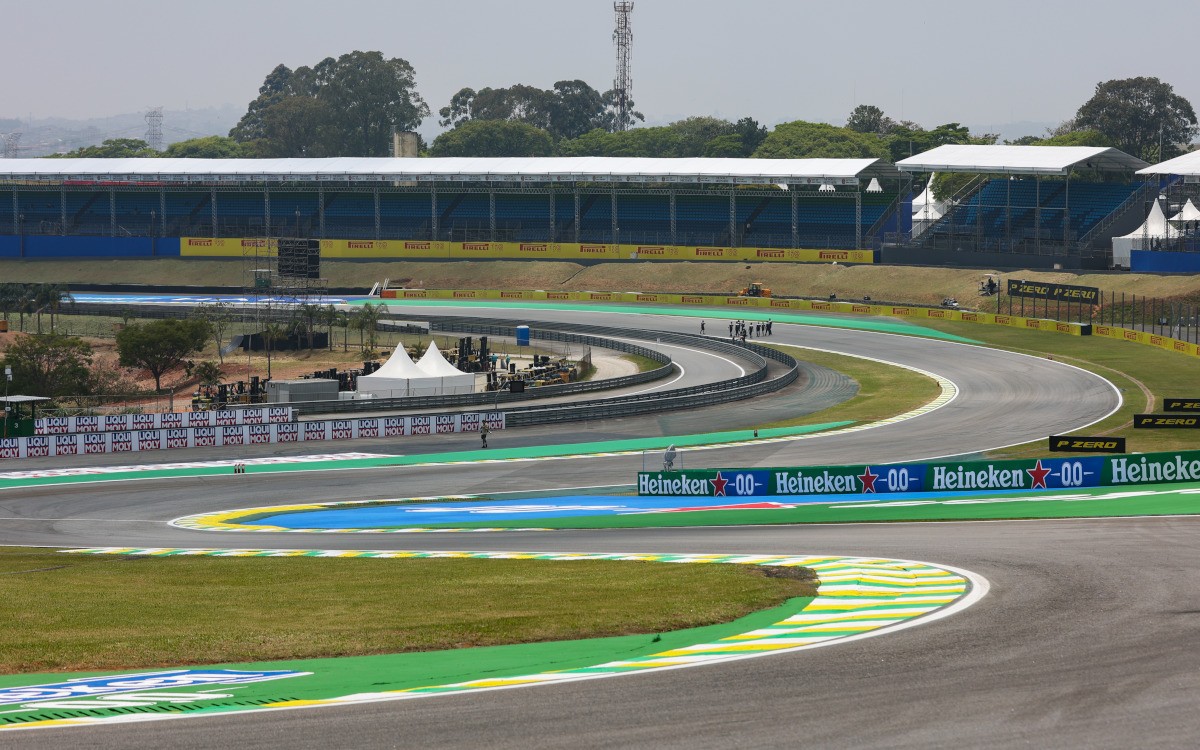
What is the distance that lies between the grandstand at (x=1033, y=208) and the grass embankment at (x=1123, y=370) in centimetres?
1529

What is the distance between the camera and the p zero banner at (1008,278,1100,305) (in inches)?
3155

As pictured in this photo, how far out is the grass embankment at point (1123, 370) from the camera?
152ft

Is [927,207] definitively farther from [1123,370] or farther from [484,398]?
[484,398]

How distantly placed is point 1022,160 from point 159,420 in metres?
68.6

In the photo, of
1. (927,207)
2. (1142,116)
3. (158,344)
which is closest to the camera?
(158,344)

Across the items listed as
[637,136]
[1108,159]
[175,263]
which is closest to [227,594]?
[1108,159]

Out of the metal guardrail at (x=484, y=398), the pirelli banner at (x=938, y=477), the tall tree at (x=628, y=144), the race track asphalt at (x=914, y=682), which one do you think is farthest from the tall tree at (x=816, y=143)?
the race track asphalt at (x=914, y=682)

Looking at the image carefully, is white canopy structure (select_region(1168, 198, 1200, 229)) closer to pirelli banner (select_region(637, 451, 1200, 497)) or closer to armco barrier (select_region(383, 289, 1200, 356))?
armco barrier (select_region(383, 289, 1200, 356))

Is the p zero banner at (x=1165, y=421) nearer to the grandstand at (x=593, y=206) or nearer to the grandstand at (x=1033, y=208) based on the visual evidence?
the grandstand at (x=1033, y=208)

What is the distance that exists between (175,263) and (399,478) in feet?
268

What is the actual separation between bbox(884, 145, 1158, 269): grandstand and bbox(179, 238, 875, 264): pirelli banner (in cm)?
760

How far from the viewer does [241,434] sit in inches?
2020

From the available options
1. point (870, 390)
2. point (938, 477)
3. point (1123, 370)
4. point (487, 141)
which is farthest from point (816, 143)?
point (938, 477)

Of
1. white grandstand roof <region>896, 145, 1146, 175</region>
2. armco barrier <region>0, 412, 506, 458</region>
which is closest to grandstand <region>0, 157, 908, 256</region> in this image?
white grandstand roof <region>896, 145, 1146, 175</region>
